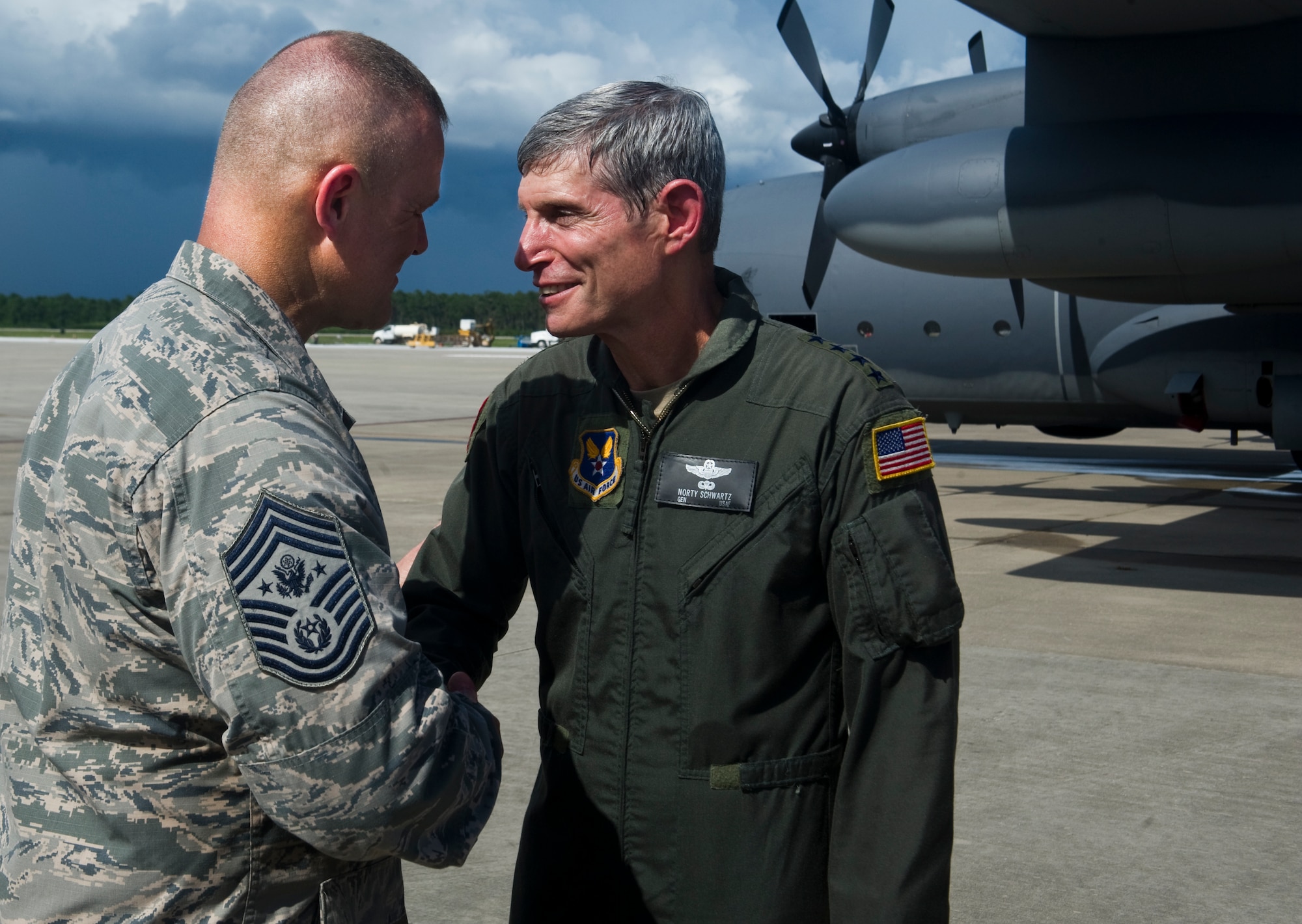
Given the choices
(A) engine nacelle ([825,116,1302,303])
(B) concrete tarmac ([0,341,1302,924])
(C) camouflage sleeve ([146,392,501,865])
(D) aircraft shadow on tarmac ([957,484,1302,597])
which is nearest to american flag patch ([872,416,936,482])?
(C) camouflage sleeve ([146,392,501,865])

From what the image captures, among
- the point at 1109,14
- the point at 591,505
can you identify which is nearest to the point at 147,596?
the point at 591,505

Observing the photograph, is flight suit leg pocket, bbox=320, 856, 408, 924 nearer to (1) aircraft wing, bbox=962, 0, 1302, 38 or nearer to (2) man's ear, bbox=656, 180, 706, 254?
(2) man's ear, bbox=656, 180, 706, 254

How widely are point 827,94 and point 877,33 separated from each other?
118 cm

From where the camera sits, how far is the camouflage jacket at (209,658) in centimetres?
140

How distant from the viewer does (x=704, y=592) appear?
80.2 inches

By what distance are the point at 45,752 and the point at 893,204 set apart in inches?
356

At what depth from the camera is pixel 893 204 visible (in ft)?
32.1

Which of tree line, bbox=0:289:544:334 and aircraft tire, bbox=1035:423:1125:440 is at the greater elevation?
tree line, bbox=0:289:544:334

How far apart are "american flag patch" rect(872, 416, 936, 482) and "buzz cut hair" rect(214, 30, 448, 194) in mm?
880

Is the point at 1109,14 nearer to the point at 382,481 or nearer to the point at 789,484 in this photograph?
the point at 789,484

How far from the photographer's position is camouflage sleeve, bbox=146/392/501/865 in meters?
1.39

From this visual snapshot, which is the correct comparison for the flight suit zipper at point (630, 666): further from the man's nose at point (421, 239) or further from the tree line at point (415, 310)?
the tree line at point (415, 310)

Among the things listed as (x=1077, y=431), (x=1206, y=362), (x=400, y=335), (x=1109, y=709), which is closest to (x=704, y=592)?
(x=1109, y=709)

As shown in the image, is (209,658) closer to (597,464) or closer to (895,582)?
(597,464)
